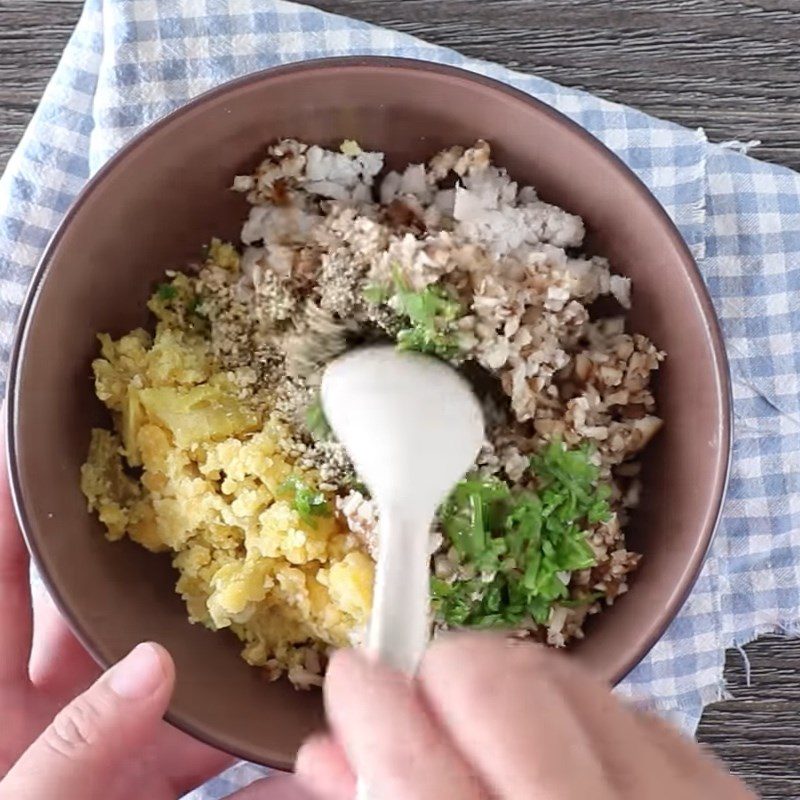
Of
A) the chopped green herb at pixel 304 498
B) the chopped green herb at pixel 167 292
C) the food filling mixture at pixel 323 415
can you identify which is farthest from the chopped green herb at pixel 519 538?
the chopped green herb at pixel 167 292

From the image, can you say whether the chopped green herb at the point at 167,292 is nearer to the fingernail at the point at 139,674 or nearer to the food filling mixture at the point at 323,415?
the food filling mixture at the point at 323,415

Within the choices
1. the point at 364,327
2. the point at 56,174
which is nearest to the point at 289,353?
the point at 364,327

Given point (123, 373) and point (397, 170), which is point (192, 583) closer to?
point (123, 373)

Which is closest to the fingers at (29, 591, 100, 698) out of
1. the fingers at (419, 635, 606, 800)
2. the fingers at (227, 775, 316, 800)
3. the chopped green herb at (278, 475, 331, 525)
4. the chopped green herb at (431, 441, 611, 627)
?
the fingers at (227, 775, 316, 800)

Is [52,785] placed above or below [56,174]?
below

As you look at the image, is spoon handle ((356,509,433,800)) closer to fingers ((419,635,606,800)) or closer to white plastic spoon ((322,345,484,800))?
white plastic spoon ((322,345,484,800))
